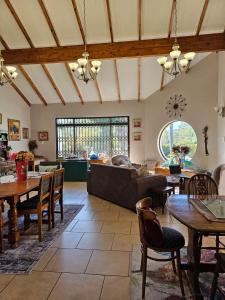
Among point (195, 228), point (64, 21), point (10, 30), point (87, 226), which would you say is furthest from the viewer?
point (10, 30)

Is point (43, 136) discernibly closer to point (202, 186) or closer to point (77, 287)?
point (202, 186)

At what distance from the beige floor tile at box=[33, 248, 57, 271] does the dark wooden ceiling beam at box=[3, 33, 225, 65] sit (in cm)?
457

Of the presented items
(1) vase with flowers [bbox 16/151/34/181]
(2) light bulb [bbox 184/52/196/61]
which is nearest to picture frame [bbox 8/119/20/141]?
(1) vase with flowers [bbox 16/151/34/181]

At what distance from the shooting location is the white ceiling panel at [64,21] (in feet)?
16.1

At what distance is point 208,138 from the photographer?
7074mm

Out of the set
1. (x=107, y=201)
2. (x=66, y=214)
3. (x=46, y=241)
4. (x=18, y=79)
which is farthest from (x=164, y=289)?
(x=18, y=79)

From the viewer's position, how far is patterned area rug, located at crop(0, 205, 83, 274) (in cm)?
262

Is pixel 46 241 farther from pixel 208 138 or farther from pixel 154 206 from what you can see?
pixel 208 138

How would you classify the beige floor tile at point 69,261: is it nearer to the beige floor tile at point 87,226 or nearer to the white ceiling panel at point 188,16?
the beige floor tile at point 87,226

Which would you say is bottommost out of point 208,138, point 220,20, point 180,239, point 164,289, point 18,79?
point 164,289

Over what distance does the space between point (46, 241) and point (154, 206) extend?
7.94ft

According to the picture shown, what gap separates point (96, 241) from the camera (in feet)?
10.8

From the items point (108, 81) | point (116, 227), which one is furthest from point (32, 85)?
point (116, 227)

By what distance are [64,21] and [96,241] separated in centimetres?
482
